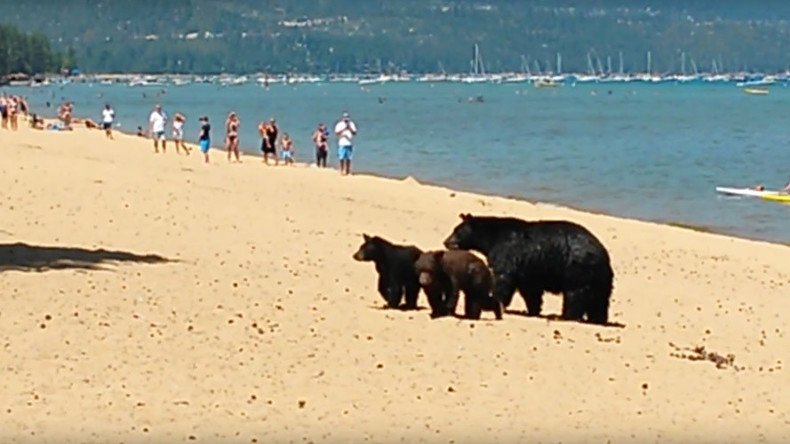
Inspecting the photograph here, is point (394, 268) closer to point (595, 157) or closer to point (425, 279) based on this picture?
point (425, 279)

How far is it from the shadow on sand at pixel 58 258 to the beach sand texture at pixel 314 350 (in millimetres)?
39

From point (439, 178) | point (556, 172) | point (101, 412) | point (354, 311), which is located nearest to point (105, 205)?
point (354, 311)

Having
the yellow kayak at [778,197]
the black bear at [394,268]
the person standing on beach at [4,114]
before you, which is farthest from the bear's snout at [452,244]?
the person standing on beach at [4,114]

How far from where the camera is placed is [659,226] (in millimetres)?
32312

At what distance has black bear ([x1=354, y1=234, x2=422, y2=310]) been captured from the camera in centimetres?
1447

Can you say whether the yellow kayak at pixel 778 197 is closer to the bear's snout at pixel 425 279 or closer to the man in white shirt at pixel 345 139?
the man in white shirt at pixel 345 139

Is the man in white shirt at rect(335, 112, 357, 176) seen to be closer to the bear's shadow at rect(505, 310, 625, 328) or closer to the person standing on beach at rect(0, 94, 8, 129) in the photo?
the person standing on beach at rect(0, 94, 8, 129)

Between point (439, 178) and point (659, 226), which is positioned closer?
point (659, 226)

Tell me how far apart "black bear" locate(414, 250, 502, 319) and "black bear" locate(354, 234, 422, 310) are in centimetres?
27

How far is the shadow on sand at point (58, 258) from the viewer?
15.5m

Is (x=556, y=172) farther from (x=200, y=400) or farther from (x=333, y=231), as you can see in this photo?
(x=200, y=400)

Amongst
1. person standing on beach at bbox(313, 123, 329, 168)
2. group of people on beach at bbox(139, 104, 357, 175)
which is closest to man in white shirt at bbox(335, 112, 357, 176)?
group of people on beach at bbox(139, 104, 357, 175)

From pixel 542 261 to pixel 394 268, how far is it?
1.30 m

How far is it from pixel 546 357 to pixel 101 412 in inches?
149
